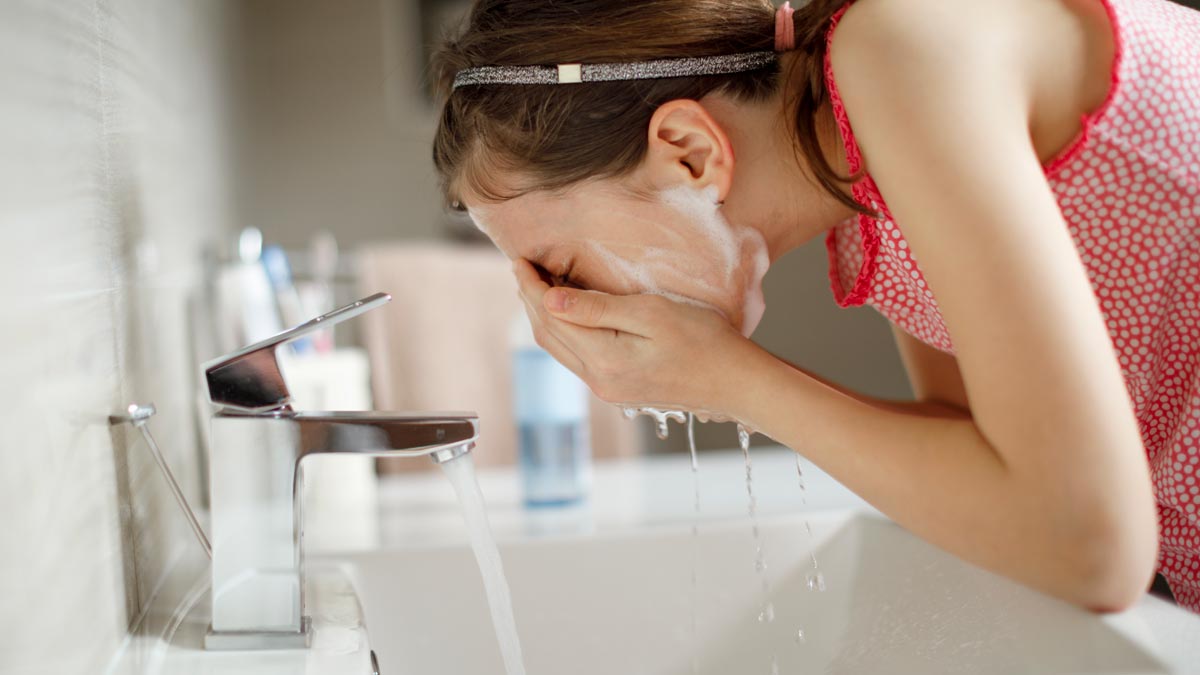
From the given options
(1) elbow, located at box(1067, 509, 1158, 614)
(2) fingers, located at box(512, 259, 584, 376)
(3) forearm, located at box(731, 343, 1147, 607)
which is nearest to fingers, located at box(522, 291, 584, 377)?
(2) fingers, located at box(512, 259, 584, 376)

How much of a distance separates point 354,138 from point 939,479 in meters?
2.63

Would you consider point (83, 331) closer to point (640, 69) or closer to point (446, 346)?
point (640, 69)

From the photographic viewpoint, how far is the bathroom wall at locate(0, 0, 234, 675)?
0.44 m

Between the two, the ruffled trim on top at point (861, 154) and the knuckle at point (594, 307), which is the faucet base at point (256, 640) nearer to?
the knuckle at point (594, 307)

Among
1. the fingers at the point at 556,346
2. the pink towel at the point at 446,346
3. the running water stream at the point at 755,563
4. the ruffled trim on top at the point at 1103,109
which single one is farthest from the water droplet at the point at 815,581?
the pink towel at the point at 446,346

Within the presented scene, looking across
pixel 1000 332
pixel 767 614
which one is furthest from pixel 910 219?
pixel 767 614

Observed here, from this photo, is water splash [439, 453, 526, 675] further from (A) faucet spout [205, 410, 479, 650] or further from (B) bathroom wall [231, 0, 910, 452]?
(B) bathroom wall [231, 0, 910, 452]

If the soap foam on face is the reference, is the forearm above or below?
below

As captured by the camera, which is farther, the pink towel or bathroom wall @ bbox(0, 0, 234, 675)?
the pink towel

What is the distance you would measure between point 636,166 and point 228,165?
4.15ft

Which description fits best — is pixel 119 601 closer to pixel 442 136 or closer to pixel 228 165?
pixel 442 136

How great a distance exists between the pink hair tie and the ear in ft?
0.24

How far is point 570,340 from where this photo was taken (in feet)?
2.42

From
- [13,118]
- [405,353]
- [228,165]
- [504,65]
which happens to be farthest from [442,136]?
[228,165]
